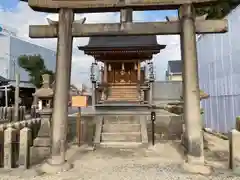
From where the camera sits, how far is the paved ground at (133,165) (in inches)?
209

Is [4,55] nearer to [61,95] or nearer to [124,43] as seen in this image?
[124,43]

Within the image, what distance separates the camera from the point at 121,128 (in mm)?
10016

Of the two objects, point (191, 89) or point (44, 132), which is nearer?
point (191, 89)

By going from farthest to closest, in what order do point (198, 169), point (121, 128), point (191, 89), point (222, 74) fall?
1. point (222, 74)
2. point (121, 128)
3. point (191, 89)
4. point (198, 169)

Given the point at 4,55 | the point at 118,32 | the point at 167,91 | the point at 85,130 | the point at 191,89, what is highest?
the point at 4,55

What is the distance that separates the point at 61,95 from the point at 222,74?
11355 millimetres

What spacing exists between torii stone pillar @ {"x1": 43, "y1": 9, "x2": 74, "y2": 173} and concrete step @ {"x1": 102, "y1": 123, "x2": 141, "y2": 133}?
4.16m

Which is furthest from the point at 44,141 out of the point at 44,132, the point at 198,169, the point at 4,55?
the point at 4,55

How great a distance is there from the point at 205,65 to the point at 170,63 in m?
29.8

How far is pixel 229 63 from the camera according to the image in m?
13.4

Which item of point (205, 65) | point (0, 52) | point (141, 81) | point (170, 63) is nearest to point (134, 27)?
point (141, 81)

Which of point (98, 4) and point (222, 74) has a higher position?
point (98, 4)

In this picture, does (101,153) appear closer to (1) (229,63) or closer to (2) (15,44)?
(1) (229,63)

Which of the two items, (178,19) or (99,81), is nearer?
(178,19)
